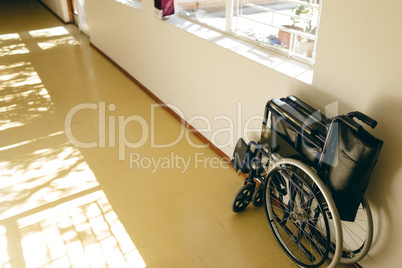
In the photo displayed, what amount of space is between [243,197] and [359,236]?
79cm

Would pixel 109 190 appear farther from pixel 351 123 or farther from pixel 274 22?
pixel 351 123

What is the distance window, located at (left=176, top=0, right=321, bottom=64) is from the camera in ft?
7.44

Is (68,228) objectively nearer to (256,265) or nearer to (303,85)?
(256,265)

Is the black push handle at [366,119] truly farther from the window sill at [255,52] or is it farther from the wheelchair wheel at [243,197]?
the wheelchair wheel at [243,197]

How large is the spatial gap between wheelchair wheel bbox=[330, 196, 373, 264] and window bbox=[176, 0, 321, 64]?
975 mm

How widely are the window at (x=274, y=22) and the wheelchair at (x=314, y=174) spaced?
17.9 inches

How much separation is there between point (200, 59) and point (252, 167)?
1.17 m

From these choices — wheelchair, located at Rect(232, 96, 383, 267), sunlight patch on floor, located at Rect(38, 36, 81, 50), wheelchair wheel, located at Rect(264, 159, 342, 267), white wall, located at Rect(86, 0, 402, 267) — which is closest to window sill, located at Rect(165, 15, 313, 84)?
white wall, located at Rect(86, 0, 402, 267)

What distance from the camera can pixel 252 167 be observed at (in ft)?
8.06

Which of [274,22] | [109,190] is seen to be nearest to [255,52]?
[274,22]

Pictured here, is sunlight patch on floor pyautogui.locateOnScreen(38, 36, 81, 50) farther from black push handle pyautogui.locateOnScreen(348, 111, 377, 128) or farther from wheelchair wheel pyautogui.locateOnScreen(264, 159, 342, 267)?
black push handle pyautogui.locateOnScreen(348, 111, 377, 128)

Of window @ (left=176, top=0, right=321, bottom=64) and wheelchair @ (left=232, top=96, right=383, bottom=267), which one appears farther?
window @ (left=176, top=0, right=321, bottom=64)

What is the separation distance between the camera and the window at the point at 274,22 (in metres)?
2.27

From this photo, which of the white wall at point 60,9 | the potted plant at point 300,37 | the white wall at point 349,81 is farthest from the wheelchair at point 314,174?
the white wall at point 60,9
